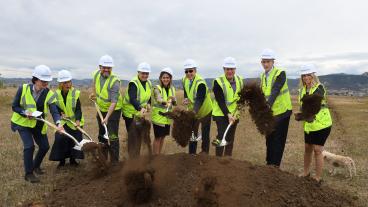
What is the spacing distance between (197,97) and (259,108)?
145 cm

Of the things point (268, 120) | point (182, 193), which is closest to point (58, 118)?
point (182, 193)

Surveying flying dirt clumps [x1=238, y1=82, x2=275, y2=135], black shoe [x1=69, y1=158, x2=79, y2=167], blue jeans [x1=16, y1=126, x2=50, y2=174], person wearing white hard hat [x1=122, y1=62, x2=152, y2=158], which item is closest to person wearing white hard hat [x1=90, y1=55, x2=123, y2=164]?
person wearing white hard hat [x1=122, y1=62, x2=152, y2=158]

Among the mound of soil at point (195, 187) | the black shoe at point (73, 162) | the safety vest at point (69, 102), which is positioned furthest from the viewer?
the black shoe at point (73, 162)

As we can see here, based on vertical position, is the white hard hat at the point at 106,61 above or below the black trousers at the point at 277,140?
above

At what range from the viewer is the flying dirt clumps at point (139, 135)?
7082 millimetres

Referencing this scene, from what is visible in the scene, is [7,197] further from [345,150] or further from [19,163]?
[345,150]

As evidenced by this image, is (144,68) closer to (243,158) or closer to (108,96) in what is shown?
(108,96)

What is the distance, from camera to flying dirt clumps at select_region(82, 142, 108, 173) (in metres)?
6.54

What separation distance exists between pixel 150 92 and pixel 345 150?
6.75 m

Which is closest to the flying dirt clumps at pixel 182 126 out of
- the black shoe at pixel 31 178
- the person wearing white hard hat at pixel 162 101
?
the person wearing white hard hat at pixel 162 101

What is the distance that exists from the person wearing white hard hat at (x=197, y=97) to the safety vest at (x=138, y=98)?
740 millimetres

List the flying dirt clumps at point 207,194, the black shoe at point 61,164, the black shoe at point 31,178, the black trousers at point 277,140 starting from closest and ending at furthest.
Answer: the flying dirt clumps at point 207,194
the black trousers at point 277,140
the black shoe at point 31,178
the black shoe at point 61,164

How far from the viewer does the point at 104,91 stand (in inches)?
298

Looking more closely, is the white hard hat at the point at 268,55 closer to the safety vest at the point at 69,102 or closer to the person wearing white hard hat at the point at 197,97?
the person wearing white hard hat at the point at 197,97
